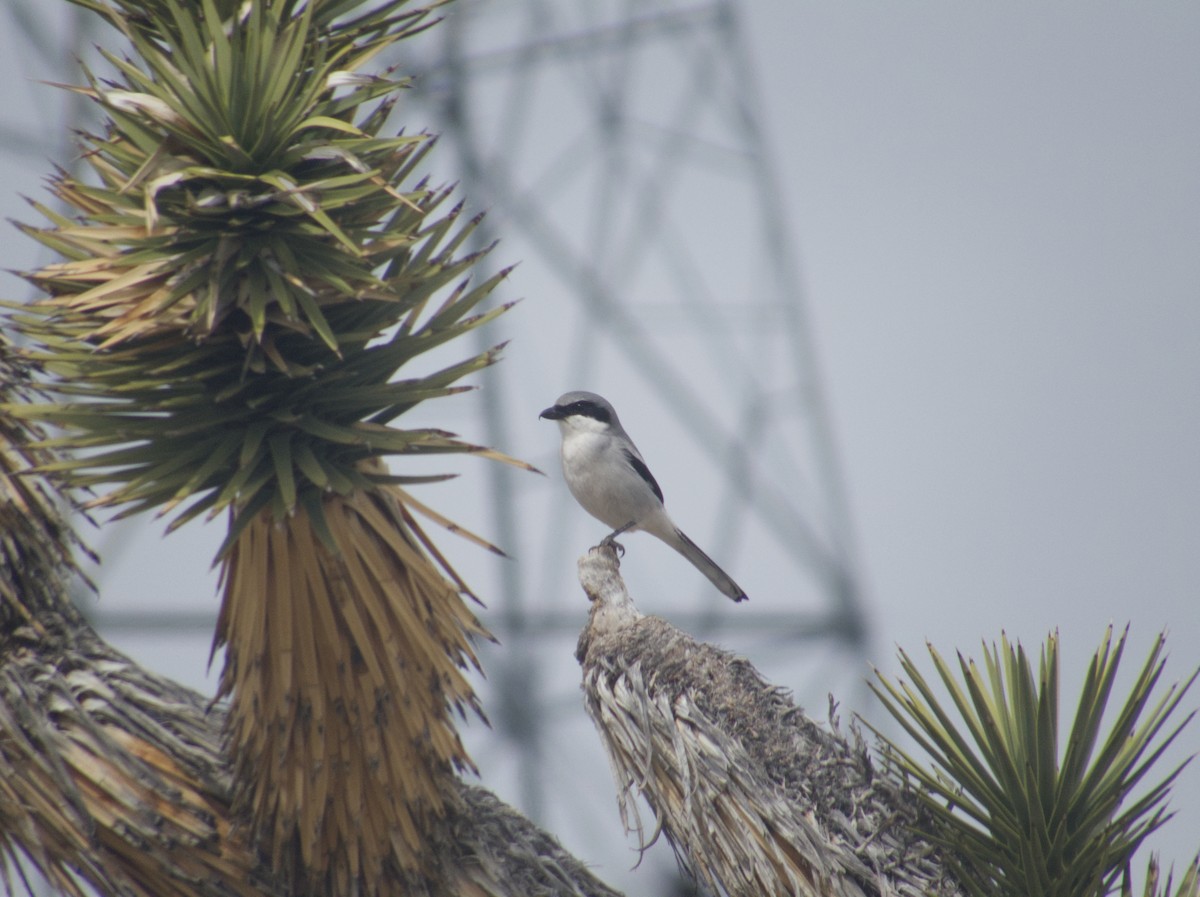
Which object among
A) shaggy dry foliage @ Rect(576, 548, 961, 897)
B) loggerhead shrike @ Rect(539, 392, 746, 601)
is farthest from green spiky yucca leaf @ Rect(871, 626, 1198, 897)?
loggerhead shrike @ Rect(539, 392, 746, 601)

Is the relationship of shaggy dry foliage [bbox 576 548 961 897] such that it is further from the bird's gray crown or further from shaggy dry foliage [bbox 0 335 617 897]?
the bird's gray crown

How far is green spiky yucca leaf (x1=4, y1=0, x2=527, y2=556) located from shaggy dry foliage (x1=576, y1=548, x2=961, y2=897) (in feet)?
3.07

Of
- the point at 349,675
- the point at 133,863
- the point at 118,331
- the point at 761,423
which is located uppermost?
the point at 761,423

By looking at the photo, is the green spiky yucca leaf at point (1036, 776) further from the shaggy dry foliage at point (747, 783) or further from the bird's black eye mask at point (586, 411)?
the bird's black eye mask at point (586, 411)

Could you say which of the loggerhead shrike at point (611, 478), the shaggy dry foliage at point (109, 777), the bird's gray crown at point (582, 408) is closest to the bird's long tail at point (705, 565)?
the loggerhead shrike at point (611, 478)

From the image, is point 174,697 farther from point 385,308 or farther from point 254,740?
point 385,308

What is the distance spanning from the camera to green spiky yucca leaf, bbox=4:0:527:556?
14.4ft

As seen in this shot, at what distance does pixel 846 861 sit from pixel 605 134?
39.9 feet

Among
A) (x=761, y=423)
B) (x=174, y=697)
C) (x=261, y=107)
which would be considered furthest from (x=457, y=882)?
(x=761, y=423)

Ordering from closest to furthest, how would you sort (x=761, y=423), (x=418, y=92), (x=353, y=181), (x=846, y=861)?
(x=846, y=861)
(x=353, y=181)
(x=761, y=423)
(x=418, y=92)

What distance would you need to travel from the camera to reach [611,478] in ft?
32.6

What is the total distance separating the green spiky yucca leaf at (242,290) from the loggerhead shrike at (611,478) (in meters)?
5.19

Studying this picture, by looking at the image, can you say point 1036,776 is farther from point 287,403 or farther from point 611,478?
point 611,478

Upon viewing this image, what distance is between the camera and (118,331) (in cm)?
435
